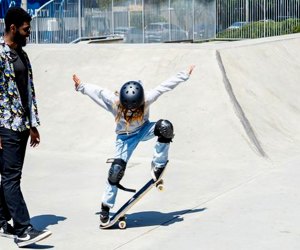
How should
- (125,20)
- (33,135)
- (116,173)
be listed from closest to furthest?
(33,135)
(116,173)
(125,20)

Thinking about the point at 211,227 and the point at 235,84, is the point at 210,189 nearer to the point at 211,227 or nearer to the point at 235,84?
the point at 211,227

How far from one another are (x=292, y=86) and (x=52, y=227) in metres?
7.36

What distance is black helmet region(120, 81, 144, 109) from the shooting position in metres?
6.07

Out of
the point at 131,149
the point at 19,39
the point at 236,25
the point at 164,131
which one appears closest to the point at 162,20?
the point at 236,25

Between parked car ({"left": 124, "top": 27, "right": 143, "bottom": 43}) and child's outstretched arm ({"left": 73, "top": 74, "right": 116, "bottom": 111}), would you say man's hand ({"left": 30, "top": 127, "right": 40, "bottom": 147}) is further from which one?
parked car ({"left": 124, "top": 27, "right": 143, "bottom": 43})

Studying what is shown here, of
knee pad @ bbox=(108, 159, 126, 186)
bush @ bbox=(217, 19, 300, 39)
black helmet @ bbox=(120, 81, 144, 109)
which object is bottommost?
knee pad @ bbox=(108, 159, 126, 186)

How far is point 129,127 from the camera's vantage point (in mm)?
6312

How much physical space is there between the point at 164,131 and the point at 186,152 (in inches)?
125

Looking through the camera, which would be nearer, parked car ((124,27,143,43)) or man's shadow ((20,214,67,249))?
man's shadow ((20,214,67,249))

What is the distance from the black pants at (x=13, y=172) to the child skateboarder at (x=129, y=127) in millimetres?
800

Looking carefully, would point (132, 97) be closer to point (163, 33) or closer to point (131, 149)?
point (131, 149)

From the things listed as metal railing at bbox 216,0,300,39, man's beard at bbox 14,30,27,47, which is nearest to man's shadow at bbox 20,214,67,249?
man's beard at bbox 14,30,27,47

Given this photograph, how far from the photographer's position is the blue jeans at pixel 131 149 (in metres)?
6.26

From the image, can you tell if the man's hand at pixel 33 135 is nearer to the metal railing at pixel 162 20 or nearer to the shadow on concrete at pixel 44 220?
the shadow on concrete at pixel 44 220
